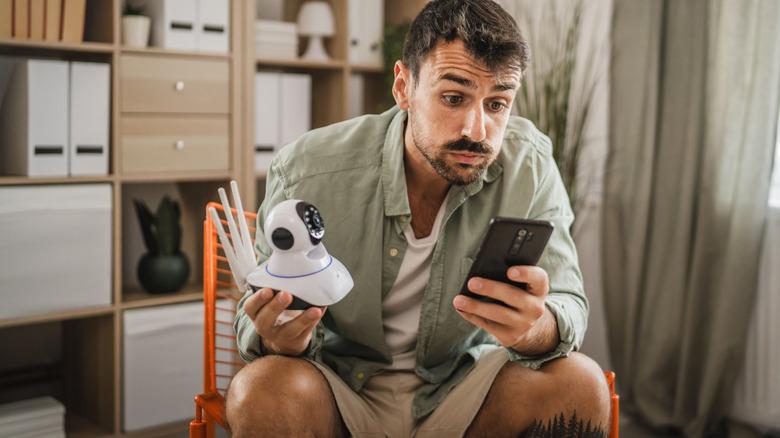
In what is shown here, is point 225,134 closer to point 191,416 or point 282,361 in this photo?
point 191,416

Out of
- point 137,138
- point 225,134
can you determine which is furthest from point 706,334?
point 137,138

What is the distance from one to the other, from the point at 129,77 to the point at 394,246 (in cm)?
130

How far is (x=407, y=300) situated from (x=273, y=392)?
13.9 inches

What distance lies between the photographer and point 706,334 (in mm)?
2621

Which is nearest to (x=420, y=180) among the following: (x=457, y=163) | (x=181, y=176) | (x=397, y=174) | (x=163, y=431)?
(x=397, y=174)

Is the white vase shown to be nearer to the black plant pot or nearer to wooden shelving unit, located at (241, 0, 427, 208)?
wooden shelving unit, located at (241, 0, 427, 208)

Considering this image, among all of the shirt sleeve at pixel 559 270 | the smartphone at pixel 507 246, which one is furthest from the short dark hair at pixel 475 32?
the smartphone at pixel 507 246

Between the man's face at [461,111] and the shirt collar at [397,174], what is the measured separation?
0.08m

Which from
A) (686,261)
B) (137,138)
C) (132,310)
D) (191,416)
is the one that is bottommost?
(191,416)

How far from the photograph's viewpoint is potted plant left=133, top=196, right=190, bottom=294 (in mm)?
2670

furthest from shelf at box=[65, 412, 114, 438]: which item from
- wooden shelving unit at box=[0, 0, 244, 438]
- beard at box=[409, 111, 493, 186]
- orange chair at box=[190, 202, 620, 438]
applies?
beard at box=[409, 111, 493, 186]

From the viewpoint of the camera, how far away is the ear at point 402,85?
65.3 inches

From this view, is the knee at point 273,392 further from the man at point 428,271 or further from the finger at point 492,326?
the finger at point 492,326

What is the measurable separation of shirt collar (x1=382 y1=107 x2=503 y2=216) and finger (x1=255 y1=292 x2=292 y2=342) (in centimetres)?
38
